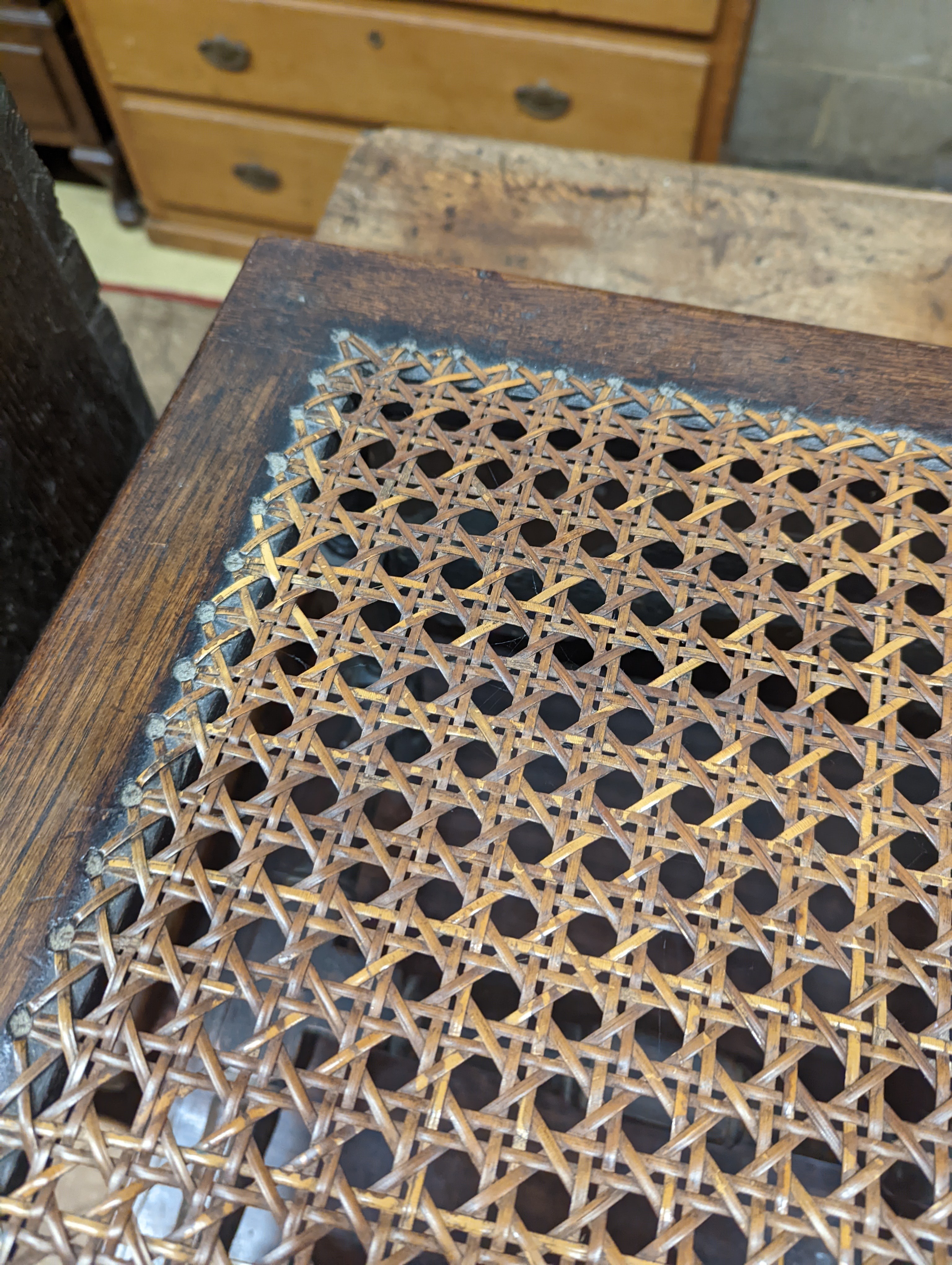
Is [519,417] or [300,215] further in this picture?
[300,215]

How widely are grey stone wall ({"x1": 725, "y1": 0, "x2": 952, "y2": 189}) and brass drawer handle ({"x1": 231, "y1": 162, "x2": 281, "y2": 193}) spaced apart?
73 centimetres

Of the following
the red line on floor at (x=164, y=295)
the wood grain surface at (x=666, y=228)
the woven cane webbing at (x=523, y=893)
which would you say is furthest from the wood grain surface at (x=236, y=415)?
the red line on floor at (x=164, y=295)

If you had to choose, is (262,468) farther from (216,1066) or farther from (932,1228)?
(932,1228)

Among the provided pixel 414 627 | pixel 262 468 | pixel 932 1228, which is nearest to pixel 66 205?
pixel 262 468

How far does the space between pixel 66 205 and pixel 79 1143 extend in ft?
6.20

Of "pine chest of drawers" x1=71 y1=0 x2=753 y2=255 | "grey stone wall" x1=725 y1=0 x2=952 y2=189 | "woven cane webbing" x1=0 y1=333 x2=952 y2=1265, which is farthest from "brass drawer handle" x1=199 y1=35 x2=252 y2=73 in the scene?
"woven cane webbing" x1=0 y1=333 x2=952 y2=1265

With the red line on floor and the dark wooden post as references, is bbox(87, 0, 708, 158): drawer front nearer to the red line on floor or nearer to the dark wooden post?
the red line on floor

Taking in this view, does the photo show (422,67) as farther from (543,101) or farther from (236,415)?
(236,415)

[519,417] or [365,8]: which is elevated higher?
[519,417]

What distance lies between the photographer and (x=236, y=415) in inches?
21.6

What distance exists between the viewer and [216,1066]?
364 mm

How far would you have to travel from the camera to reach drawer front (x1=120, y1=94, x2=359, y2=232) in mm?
1431

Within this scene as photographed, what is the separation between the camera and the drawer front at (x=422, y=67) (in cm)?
121

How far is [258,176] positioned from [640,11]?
683 millimetres
